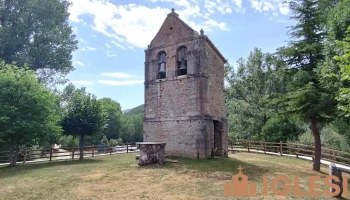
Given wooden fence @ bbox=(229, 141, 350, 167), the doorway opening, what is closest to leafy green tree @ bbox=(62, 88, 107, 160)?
the doorway opening

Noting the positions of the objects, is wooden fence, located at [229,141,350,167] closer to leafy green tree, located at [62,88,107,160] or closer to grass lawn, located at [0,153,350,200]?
grass lawn, located at [0,153,350,200]

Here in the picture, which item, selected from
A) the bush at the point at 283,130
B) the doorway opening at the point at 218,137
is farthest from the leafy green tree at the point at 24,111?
the bush at the point at 283,130

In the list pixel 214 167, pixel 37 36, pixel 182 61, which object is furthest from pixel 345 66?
pixel 37 36

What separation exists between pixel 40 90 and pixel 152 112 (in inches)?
280

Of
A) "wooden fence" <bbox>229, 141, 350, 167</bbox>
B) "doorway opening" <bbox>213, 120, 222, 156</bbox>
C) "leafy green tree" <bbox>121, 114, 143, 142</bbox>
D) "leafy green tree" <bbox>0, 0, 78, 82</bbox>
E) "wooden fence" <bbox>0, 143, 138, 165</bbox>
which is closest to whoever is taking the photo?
"doorway opening" <bbox>213, 120, 222, 156</bbox>

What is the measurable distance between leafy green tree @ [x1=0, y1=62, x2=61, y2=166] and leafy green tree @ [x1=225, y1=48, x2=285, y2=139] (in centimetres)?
1997

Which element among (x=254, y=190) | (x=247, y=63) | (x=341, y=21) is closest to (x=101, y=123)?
(x=254, y=190)

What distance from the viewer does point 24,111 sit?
1392cm

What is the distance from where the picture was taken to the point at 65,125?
1766cm

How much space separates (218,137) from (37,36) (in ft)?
62.5

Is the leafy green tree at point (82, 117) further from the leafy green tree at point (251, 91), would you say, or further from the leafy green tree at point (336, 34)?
the leafy green tree at point (251, 91)

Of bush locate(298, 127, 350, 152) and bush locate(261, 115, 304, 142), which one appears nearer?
bush locate(298, 127, 350, 152)

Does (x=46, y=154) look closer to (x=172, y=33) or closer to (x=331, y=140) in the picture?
(x=172, y=33)

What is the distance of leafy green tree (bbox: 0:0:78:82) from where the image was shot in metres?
21.2
